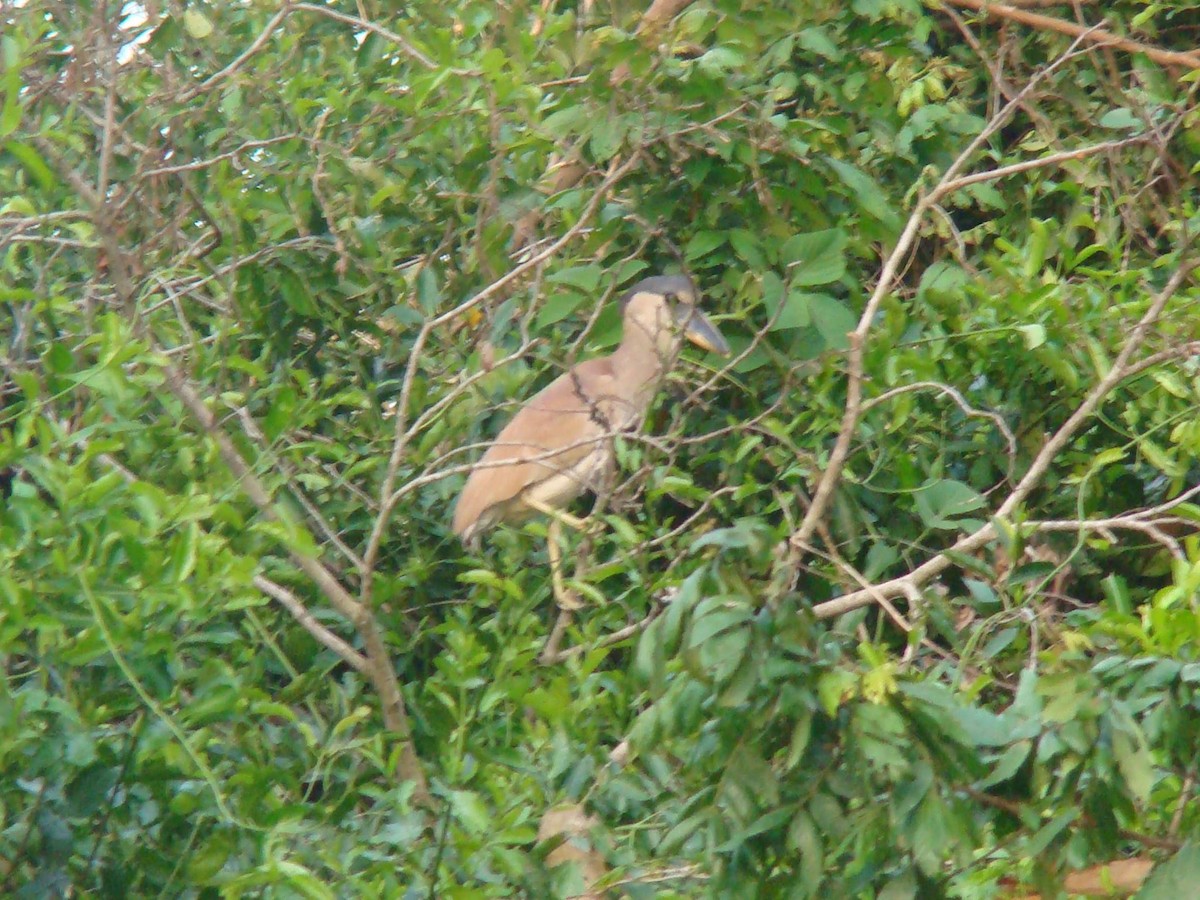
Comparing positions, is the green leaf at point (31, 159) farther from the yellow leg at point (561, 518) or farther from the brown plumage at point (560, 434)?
the brown plumage at point (560, 434)

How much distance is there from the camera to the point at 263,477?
3115 mm

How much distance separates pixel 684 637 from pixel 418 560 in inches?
62.2

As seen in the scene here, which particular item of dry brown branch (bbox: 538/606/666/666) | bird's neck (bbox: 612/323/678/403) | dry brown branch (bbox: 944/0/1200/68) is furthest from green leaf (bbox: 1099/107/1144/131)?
dry brown branch (bbox: 538/606/666/666)

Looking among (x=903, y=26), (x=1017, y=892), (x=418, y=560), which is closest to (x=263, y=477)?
(x=418, y=560)

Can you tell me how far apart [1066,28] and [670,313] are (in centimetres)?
153

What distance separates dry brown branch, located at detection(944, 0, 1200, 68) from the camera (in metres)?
4.45

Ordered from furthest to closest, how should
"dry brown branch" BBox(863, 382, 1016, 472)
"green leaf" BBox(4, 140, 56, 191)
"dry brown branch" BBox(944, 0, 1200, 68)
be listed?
"dry brown branch" BBox(944, 0, 1200, 68) → "dry brown branch" BBox(863, 382, 1016, 472) → "green leaf" BBox(4, 140, 56, 191)

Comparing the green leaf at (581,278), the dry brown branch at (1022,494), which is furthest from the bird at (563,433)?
the dry brown branch at (1022,494)

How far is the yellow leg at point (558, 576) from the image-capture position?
137 inches

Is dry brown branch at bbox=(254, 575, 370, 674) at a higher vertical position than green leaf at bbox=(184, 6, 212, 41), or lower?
lower

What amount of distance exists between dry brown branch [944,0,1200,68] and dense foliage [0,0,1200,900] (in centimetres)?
2

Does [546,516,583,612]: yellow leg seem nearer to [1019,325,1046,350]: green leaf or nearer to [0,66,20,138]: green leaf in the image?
[1019,325,1046,350]: green leaf

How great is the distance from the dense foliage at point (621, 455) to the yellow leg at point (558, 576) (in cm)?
4

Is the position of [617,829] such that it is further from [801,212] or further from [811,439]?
[801,212]
